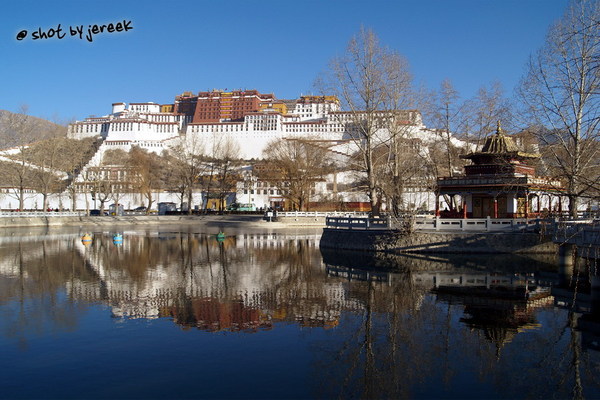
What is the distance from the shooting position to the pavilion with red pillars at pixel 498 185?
112ft

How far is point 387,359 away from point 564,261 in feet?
48.8

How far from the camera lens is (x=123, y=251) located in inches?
1304

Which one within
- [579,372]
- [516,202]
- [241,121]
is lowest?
[579,372]

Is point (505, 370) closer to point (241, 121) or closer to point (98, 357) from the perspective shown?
point (98, 357)

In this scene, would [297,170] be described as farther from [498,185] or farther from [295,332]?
[295,332]

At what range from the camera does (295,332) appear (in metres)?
14.0

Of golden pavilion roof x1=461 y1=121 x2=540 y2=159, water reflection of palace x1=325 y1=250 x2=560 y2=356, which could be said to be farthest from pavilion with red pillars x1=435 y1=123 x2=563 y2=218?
water reflection of palace x1=325 y1=250 x2=560 y2=356

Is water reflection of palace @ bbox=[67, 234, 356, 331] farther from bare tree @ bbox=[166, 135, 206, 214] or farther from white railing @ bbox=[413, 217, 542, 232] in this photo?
bare tree @ bbox=[166, 135, 206, 214]

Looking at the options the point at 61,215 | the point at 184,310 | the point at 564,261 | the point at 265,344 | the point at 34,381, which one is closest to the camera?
the point at 34,381

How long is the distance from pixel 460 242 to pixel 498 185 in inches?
274

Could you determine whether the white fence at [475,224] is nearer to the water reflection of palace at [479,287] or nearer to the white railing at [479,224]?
the white railing at [479,224]

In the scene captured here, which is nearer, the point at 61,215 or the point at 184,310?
the point at 184,310

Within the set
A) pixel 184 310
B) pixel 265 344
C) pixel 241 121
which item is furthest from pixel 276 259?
pixel 241 121

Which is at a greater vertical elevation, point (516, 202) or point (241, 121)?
point (241, 121)
